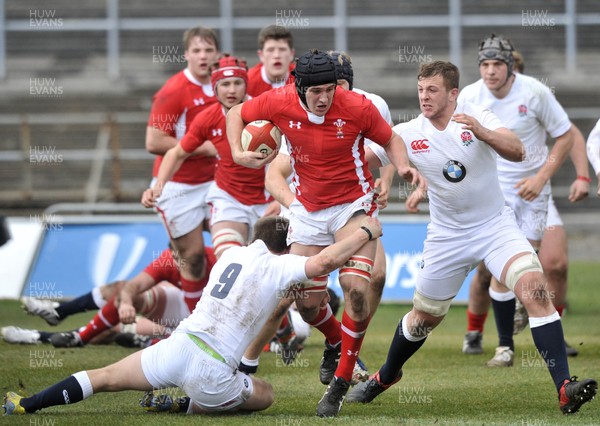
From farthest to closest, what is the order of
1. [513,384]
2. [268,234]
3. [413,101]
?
[413,101] < [513,384] < [268,234]

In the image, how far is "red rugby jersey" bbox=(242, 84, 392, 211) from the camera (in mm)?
6996

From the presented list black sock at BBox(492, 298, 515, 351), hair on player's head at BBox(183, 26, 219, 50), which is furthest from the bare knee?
hair on player's head at BBox(183, 26, 219, 50)

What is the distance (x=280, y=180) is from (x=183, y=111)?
8.58 ft

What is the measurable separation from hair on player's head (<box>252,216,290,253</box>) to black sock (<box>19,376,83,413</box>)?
1402mm

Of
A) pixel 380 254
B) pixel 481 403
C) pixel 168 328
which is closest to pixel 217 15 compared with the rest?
pixel 168 328

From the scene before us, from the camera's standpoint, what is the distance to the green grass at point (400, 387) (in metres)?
6.34

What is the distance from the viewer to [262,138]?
7.04 meters

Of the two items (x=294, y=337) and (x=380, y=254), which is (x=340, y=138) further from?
(x=294, y=337)

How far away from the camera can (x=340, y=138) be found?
7.04 metres

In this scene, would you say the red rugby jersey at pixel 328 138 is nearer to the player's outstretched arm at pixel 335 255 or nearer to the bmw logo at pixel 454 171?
the bmw logo at pixel 454 171

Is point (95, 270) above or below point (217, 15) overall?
below

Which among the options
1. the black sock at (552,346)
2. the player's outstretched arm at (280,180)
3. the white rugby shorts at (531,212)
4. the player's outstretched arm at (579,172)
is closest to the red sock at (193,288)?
the player's outstretched arm at (280,180)

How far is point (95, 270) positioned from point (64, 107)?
311 inches

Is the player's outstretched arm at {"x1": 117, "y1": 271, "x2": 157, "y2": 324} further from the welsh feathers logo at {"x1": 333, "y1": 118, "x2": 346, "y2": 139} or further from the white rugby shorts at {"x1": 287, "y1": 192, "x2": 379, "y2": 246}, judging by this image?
the welsh feathers logo at {"x1": 333, "y1": 118, "x2": 346, "y2": 139}
